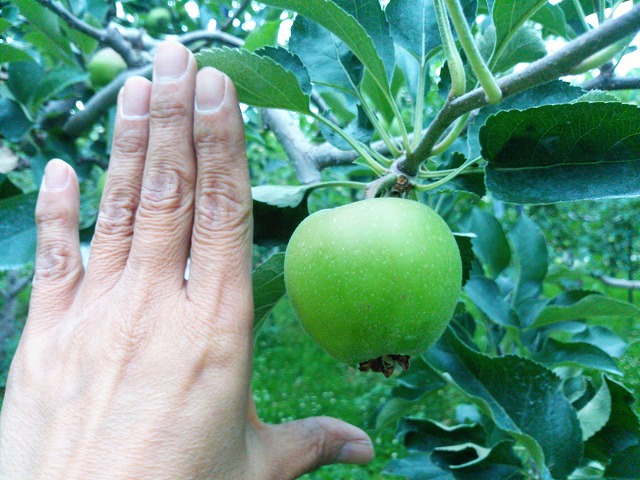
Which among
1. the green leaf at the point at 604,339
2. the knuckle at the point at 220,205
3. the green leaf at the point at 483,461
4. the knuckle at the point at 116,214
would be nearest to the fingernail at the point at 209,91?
the knuckle at the point at 220,205

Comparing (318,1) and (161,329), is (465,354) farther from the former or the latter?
(318,1)

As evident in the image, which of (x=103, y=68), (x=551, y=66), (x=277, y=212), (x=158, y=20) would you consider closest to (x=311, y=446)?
(x=277, y=212)

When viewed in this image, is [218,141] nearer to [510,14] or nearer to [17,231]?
[510,14]

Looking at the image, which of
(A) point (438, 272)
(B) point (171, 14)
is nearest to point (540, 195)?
(A) point (438, 272)

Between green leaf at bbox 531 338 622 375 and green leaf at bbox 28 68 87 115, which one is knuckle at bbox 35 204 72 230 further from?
green leaf at bbox 531 338 622 375

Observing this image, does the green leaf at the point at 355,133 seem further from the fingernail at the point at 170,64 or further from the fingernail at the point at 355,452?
the fingernail at the point at 355,452
